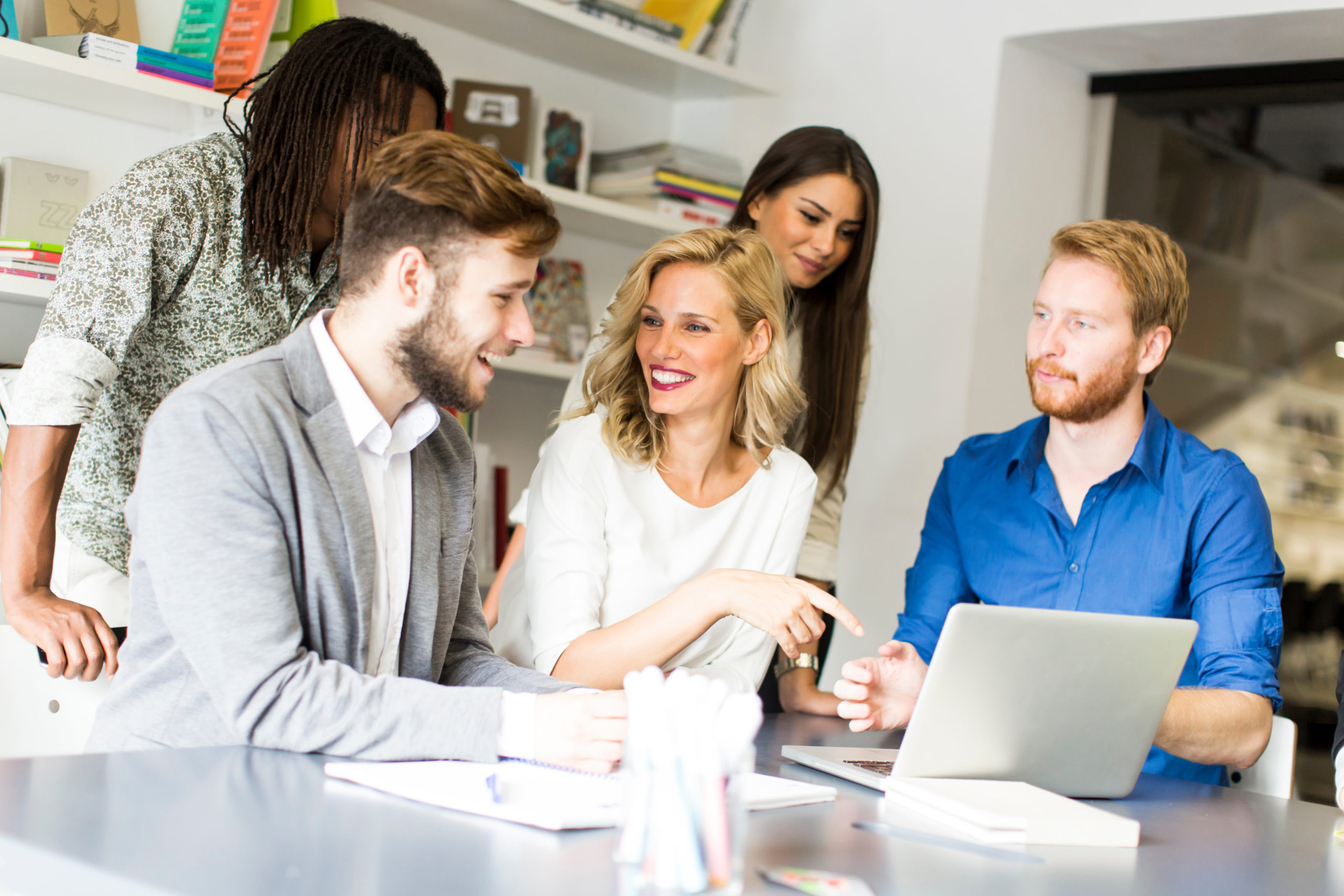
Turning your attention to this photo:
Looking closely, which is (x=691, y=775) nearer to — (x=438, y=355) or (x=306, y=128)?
(x=438, y=355)

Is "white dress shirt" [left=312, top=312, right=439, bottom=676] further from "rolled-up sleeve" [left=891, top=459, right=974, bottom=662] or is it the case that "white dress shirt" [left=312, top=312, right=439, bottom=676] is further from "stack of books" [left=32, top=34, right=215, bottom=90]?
"stack of books" [left=32, top=34, right=215, bottom=90]

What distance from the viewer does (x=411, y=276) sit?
4.28 feet

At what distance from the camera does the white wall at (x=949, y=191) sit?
123 inches

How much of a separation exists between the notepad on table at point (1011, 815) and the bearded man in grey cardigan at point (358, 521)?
315mm

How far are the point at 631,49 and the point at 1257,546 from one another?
82.3 inches

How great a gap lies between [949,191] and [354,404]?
89.0 inches

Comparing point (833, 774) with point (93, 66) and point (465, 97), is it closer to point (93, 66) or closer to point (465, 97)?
point (93, 66)

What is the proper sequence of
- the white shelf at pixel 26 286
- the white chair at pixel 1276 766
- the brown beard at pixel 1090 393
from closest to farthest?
the white chair at pixel 1276 766, the brown beard at pixel 1090 393, the white shelf at pixel 26 286

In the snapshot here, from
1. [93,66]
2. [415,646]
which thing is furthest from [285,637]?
[93,66]

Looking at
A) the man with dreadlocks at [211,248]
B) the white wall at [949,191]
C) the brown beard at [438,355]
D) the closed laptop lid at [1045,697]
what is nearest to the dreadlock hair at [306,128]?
the man with dreadlocks at [211,248]

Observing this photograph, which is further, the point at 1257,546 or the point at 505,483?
the point at 505,483

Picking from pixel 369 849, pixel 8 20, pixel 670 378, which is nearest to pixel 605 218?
pixel 670 378

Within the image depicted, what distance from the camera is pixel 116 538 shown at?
1.88 metres

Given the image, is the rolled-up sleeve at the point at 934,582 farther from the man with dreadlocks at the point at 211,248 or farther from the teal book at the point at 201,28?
the teal book at the point at 201,28
